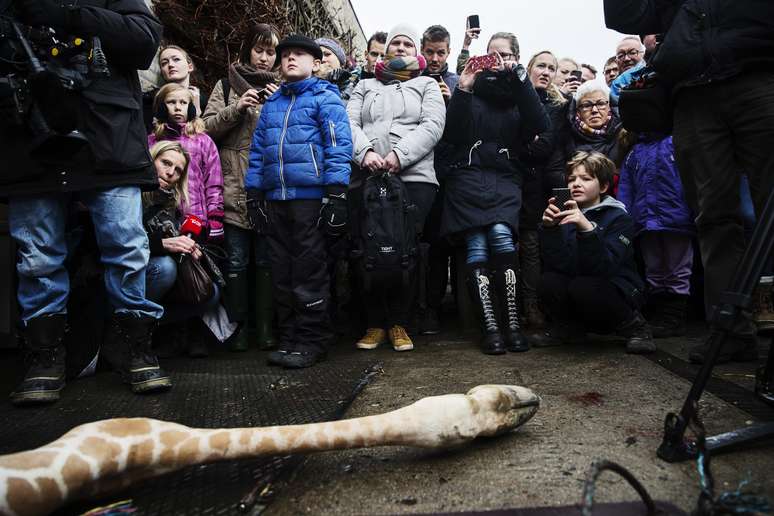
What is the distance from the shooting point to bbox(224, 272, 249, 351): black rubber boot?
130 inches

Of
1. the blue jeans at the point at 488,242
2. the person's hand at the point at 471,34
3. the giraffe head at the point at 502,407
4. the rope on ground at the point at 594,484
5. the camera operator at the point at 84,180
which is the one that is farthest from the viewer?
the person's hand at the point at 471,34

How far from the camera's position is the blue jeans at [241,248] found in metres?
3.41

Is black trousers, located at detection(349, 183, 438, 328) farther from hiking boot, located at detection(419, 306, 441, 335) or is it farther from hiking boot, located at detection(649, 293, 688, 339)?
hiking boot, located at detection(649, 293, 688, 339)

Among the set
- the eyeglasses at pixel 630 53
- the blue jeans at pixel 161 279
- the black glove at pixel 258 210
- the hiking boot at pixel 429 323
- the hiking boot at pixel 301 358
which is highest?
the eyeglasses at pixel 630 53

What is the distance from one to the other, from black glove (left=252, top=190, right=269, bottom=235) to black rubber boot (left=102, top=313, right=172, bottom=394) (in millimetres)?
860

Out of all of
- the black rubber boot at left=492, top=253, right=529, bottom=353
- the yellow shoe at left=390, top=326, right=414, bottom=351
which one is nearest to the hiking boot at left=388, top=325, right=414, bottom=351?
the yellow shoe at left=390, top=326, right=414, bottom=351

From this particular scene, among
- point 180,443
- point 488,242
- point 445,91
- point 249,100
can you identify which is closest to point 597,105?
point 445,91

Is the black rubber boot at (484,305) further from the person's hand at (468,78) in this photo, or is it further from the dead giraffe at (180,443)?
the dead giraffe at (180,443)

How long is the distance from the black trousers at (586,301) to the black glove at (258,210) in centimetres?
154

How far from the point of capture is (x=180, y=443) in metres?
1.33

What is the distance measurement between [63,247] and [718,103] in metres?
2.65

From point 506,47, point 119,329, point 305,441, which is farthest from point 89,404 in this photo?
point 506,47

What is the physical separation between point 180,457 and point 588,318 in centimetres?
222

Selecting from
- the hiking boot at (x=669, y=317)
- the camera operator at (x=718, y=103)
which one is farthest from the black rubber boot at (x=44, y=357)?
the hiking boot at (x=669, y=317)
